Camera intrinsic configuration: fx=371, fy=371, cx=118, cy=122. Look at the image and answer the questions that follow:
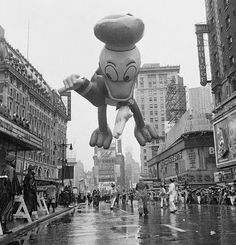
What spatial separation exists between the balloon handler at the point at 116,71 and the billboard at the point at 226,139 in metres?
34.4

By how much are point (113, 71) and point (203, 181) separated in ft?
174

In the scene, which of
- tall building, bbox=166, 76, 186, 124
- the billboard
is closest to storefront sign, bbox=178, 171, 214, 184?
the billboard

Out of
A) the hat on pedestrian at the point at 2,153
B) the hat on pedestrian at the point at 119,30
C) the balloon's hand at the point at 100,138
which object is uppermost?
the hat on pedestrian at the point at 119,30

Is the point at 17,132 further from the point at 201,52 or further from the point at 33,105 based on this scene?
the point at 33,105

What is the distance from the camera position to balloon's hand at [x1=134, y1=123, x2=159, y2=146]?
10.0 m

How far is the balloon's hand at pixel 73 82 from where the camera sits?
8.62 metres

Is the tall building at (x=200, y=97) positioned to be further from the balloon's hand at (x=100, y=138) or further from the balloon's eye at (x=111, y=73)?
the balloon's eye at (x=111, y=73)

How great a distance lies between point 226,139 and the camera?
146 feet

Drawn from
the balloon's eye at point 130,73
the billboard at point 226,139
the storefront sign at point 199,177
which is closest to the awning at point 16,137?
the balloon's eye at point 130,73

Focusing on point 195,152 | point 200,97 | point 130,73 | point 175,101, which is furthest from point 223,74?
point 130,73

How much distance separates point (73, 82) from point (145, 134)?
2599 millimetres

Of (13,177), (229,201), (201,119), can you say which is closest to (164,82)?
(201,119)

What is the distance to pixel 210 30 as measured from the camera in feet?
174

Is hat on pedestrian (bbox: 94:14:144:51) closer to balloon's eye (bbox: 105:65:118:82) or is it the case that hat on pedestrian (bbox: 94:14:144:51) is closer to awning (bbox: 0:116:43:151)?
balloon's eye (bbox: 105:65:118:82)
